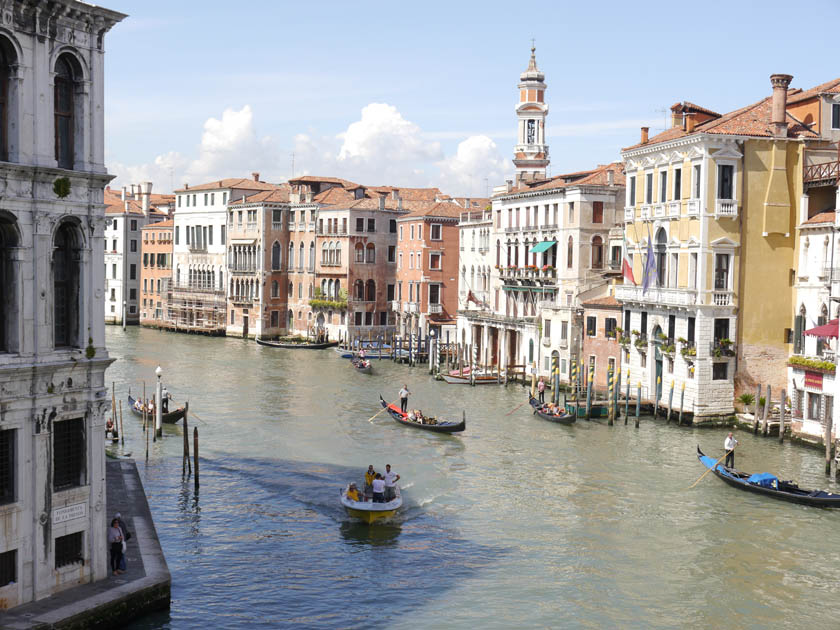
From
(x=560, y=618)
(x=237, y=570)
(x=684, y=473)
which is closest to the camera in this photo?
(x=560, y=618)

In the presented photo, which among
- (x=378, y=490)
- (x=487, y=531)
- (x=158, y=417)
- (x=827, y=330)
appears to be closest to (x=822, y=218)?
(x=827, y=330)

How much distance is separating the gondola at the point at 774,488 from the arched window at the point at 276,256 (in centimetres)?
4574

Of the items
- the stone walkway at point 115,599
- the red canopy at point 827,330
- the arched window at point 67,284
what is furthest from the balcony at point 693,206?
the arched window at point 67,284

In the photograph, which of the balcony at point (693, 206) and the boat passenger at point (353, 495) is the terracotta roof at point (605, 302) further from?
the boat passenger at point (353, 495)

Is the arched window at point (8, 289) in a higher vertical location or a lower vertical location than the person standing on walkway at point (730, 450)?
higher

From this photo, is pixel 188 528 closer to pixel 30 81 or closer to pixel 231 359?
pixel 30 81

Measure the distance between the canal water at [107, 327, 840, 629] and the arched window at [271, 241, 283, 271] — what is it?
33.1 metres

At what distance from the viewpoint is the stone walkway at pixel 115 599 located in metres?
12.9

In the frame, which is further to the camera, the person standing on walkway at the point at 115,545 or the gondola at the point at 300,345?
the gondola at the point at 300,345

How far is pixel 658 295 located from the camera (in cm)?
3447

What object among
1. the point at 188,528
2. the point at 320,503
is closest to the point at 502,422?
the point at 320,503

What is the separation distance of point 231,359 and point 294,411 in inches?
721

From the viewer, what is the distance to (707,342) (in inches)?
1270

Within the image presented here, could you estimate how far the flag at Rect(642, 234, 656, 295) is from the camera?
3444 cm
